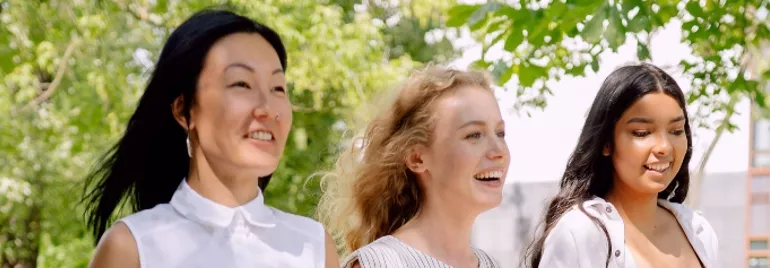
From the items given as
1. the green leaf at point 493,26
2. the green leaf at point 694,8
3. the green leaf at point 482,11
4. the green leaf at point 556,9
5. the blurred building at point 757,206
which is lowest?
the blurred building at point 757,206

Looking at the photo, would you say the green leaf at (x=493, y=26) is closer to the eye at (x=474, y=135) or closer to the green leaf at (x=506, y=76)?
the green leaf at (x=506, y=76)

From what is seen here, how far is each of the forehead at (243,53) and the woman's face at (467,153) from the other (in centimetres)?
80

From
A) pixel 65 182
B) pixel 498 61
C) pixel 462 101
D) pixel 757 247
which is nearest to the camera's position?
pixel 462 101

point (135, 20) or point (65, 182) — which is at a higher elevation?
point (135, 20)

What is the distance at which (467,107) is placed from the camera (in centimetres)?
310

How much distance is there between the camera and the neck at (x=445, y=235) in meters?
3.06

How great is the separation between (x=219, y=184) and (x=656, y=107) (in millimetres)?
1643

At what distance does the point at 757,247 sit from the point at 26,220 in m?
8.86

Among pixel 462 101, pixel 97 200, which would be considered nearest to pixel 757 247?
pixel 462 101

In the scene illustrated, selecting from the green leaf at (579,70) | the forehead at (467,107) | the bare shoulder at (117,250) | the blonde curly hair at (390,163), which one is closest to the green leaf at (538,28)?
the green leaf at (579,70)

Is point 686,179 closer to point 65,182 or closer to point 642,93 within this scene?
point 642,93

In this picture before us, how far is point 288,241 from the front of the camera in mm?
2383

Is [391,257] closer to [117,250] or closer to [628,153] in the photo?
[628,153]

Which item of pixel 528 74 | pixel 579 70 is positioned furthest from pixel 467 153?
pixel 579 70
